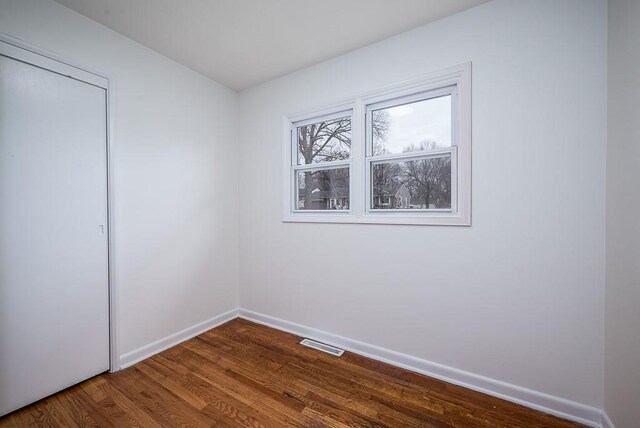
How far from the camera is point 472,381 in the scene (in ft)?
5.95

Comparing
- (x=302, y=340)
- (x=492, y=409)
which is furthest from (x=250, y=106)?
(x=492, y=409)

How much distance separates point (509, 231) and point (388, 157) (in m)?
1.02

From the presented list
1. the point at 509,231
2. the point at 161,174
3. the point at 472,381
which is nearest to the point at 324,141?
the point at 161,174

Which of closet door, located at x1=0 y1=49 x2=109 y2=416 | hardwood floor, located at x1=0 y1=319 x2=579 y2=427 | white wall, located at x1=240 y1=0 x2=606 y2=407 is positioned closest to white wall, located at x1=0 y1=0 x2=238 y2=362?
closet door, located at x1=0 y1=49 x2=109 y2=416

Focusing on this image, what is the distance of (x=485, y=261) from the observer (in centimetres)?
178

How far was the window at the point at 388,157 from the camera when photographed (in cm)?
191

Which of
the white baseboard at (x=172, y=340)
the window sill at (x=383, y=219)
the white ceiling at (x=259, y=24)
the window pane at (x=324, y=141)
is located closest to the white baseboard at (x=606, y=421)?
the window sill at (x=383, y=219)

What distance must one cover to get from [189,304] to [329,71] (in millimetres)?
2656

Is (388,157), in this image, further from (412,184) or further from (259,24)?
(259,24)

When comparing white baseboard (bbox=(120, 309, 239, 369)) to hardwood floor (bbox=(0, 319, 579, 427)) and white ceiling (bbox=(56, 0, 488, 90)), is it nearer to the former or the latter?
hardwood floor (bbox=(0, 319, 579, 427))

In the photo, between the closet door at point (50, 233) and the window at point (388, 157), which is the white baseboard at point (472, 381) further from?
the closet door at point (50, 233)

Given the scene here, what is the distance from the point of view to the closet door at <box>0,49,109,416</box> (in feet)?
5.16

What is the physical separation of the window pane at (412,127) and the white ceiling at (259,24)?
59 cm

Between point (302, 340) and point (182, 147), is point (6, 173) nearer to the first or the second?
point (182, 147)
